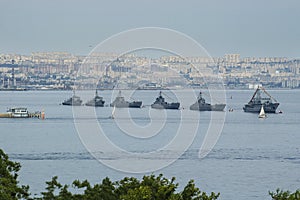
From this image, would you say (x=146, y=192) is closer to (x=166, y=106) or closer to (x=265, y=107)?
(x=265, y=107)

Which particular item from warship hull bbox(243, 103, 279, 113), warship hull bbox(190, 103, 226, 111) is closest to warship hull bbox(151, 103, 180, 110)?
warship hull bbox(190, 103, 226, 111)

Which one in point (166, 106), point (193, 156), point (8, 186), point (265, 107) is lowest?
point (8, 186)

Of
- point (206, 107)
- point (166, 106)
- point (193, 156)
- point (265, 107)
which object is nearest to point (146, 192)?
point (193, 156)

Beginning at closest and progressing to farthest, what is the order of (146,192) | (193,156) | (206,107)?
(146,192), (193,156), (206,107)


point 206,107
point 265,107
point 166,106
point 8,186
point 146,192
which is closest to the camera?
point 146,192

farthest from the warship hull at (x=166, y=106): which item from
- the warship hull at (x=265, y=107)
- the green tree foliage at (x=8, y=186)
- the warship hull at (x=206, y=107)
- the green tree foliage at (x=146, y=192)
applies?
the green tree foliage at (x=146, y=192)

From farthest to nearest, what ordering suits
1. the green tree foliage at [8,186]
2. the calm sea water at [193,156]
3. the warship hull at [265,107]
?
1. the warship hull at [265,107]
2. the calm sea water at [193,156]
3. the green tree foliage at [8,186]

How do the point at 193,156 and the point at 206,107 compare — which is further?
the point at 206,107

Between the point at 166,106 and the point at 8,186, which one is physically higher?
the point at 166,106

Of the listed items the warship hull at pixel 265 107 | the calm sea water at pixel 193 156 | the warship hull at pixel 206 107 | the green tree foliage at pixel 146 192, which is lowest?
the green tree foliage at pixel 146 192

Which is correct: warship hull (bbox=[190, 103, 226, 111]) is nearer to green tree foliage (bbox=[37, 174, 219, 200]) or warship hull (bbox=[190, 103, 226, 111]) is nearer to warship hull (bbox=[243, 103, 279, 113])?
warship hull (bbox=[243, 103, 279, 113])

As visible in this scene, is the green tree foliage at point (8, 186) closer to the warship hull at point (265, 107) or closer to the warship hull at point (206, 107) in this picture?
the warship hull at point (265, 107)

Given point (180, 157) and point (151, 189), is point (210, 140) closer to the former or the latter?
point (180, 157)

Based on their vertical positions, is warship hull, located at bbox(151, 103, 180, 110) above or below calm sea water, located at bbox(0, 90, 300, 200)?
above
